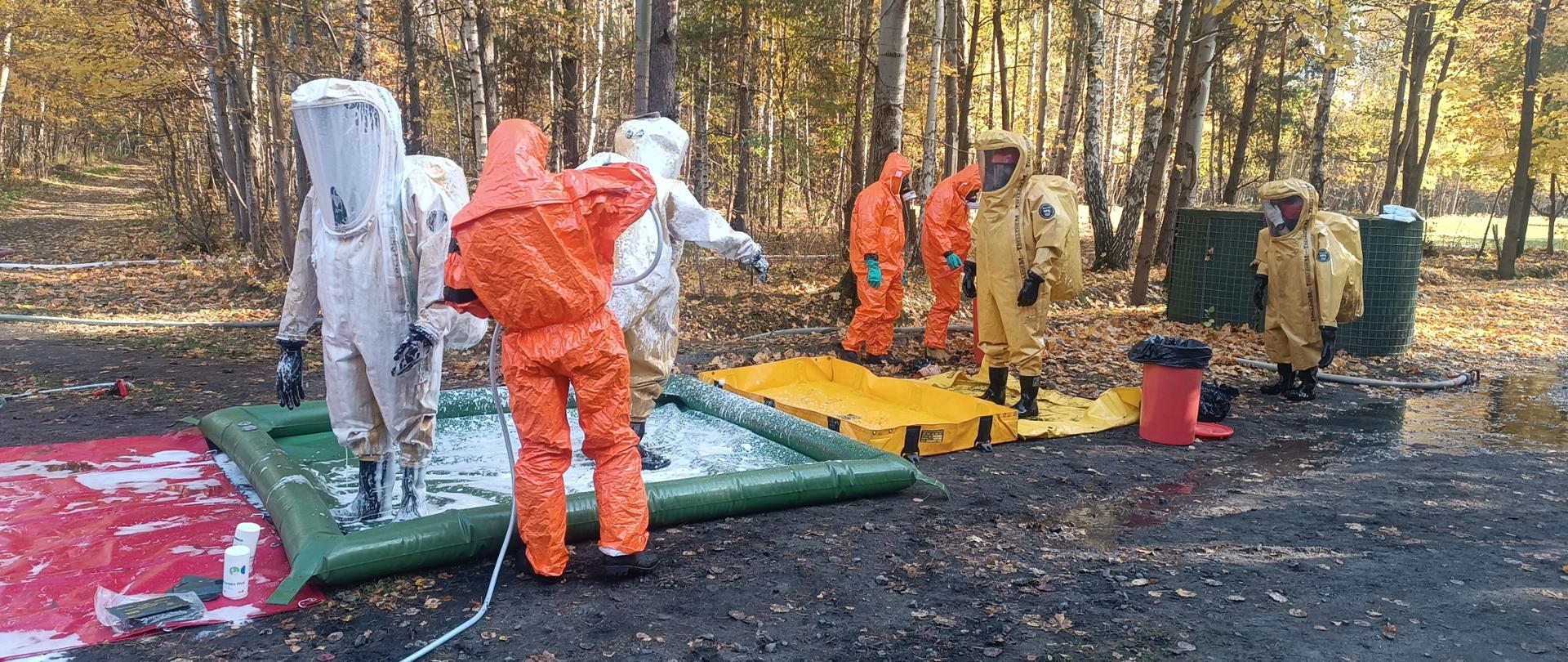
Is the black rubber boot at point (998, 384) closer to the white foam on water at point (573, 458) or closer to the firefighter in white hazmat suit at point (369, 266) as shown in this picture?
the white foam on water at point (573, 458)

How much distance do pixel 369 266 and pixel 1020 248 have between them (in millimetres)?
4304

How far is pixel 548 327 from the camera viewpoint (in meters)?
3.38

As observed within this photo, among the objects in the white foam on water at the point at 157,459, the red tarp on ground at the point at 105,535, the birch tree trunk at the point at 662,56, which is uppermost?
the birch tree trunk at the point at 662,56

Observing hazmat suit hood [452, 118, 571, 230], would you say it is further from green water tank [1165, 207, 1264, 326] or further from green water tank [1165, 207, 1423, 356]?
green water tank [1165, 207, 1264, 326]

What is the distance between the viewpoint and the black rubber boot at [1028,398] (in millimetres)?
6621

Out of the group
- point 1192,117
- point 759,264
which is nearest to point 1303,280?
point 1192,117

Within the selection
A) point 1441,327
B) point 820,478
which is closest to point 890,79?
point 820,478

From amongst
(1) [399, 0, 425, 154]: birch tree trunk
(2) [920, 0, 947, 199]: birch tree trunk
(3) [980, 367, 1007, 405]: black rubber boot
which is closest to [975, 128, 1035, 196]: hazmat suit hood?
(3) [980, 367, 1007, 405]: black rubber boot

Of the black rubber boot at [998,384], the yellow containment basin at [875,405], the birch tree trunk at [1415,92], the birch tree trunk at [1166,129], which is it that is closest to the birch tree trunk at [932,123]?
the birch tree trunk at [1166,129]

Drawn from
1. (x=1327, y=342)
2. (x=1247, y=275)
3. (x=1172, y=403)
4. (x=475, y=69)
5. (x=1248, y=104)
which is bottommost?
(x=1172, y=403)

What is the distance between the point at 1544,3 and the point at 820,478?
58.7 feet

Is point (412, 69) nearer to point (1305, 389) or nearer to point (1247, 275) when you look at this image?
point (1247, 275)

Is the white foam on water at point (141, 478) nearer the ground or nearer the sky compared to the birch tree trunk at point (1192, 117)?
nearer the ground

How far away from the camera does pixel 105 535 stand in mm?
3777
